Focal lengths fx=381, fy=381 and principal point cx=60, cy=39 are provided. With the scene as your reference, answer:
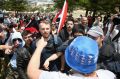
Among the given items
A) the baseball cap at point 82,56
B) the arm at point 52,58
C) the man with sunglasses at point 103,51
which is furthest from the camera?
the arm at point 52,58

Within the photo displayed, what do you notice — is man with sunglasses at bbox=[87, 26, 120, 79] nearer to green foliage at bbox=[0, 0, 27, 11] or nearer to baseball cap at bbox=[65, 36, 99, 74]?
baseball cap at bbox=[65, 36, 99, 74]

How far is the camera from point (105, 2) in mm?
43750

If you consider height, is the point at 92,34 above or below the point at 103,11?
above

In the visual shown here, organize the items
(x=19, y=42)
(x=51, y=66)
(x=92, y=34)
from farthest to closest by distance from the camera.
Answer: (x=19, y=42) < (x=51, y=66) < (x=92, y=34)

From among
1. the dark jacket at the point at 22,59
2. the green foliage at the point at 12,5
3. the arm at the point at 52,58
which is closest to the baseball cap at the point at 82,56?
the arm at the point at 52,58

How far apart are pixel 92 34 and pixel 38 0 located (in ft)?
461

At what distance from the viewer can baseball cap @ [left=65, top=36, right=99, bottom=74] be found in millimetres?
2476

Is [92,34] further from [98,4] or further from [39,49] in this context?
[98,4]

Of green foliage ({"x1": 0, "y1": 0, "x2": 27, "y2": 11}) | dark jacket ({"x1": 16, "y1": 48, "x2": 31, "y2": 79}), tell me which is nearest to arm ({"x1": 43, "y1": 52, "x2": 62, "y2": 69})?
dark jacket ({"x1": 16, "y1": 48, "x2": 31, "y2": 79})

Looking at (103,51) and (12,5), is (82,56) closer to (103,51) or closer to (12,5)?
(103,51)

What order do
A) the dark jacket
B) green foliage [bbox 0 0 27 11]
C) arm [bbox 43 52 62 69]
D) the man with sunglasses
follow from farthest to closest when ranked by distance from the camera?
green foliage [bbox 0 0 27 11] → the dark jacket → arm [bbox 43 52 62 69] → the man with sunglasses

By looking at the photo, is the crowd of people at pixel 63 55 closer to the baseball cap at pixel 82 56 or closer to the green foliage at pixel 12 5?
the baseball cap at pixel 82 56

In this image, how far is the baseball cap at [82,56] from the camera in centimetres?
248

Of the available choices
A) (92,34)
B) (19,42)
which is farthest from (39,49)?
(19,42)
